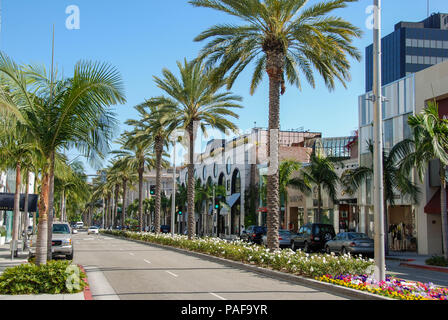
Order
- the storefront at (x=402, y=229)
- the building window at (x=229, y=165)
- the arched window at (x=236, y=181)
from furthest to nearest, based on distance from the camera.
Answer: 1. the building window at (x=229, y=165)
2. the arched window at (x=236, y=181)
3. the storefront at (x=402, y=229)

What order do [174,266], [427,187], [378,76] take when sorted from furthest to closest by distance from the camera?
[427,187]
[174,266]
[378,76]

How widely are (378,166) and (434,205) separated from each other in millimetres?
18715

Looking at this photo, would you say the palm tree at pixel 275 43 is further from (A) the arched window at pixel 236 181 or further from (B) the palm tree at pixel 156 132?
(A) the arched window at pixel 236 181

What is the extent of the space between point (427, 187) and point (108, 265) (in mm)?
21527

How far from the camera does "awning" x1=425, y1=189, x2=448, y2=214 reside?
98.2ft

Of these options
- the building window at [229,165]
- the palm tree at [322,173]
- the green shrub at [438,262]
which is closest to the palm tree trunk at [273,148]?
the green shrub at [438,262]

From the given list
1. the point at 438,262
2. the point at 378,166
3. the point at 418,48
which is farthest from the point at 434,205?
the point at 418,48

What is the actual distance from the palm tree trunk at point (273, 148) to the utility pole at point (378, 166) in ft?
20.0

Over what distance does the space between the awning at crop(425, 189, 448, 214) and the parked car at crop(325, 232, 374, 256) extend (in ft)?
18.0

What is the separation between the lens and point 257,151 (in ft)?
223

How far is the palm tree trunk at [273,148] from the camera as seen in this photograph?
19.9 m

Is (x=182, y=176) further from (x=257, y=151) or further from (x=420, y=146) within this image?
(x=420, y=146)

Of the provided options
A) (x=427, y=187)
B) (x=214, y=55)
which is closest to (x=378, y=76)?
(x=214, y=55)

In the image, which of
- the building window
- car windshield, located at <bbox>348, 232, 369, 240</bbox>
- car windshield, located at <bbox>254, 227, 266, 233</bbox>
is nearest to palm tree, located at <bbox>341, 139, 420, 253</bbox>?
car windshield, located at <bbox>348, 232, 369, 240</bbox>
